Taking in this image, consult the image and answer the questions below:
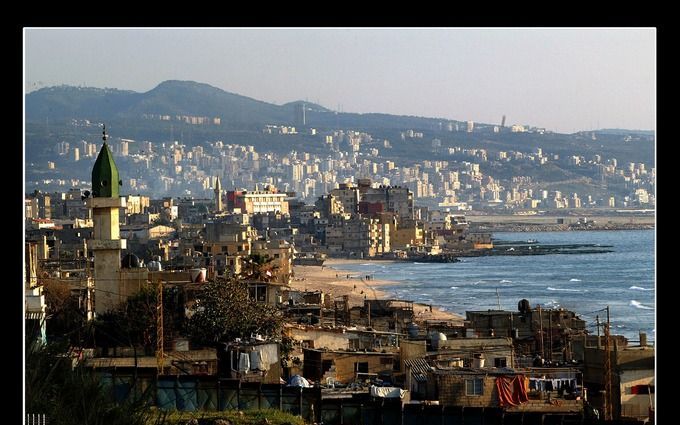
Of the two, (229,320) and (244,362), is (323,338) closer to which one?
(229,320)

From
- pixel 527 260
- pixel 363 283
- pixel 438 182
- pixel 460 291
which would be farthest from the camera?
pixel 438 182

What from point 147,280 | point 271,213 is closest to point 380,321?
point 147,280

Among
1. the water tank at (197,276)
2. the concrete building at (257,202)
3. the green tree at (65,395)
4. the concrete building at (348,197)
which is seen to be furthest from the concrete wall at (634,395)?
the concrete building at (257,202)

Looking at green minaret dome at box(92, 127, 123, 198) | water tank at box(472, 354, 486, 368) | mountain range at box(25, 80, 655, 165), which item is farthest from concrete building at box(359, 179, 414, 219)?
water tank at box(472, 354, 486, 368)

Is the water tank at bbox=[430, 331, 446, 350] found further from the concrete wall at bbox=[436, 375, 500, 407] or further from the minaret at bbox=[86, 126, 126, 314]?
the minaret at bbox=[86, 126, 126, 314]

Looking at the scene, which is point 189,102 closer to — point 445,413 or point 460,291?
point 460,291
